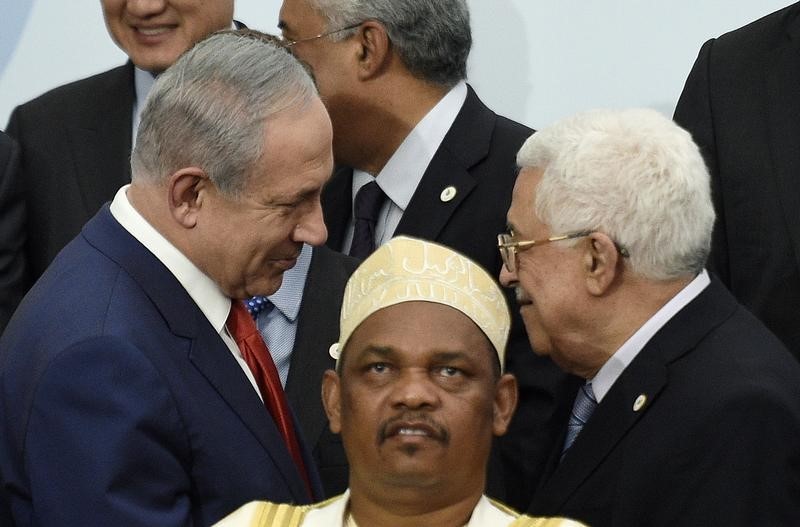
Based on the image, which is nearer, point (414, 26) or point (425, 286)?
point (425, 286)

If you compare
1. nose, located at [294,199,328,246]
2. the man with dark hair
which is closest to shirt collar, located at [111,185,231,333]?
the man with dark hair

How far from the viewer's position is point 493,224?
325 centimetres

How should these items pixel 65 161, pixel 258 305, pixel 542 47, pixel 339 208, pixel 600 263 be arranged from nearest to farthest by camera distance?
1. pixel 600 263
2. pixel 258 305
3. pixel 65 161
4. pixel 339 208
5. pixel 542 47

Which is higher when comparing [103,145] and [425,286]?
[103,145]

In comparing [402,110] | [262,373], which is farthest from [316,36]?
[262,373]

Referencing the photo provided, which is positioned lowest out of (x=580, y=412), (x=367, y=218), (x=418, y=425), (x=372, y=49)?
(x=580, y=412)

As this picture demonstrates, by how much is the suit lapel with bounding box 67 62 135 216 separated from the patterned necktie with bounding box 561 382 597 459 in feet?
3.69

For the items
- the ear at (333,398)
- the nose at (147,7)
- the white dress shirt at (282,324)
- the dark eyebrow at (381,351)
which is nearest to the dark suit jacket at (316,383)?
the white dress shirt at (282,324)

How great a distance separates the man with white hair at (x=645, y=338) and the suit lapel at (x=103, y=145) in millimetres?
1010

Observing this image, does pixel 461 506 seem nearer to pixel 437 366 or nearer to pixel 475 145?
pixel 437 366

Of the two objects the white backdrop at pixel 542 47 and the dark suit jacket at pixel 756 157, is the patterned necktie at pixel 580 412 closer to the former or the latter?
the dark suit jacket at pixel 756 157

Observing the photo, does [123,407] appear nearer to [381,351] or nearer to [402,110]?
[381,351]

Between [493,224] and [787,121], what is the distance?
0.64 metres

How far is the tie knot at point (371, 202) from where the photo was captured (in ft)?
11.3
